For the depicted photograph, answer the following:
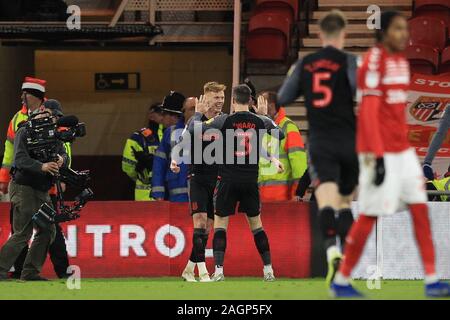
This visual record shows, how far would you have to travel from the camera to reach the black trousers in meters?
13.6

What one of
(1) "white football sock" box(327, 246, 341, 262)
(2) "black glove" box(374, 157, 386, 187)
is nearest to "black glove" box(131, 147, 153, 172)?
(1) "white football sock" box(327, 246, 341, 262)

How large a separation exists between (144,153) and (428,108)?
3.83 m

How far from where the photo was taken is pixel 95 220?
14.1m

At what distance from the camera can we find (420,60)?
17.8 meters

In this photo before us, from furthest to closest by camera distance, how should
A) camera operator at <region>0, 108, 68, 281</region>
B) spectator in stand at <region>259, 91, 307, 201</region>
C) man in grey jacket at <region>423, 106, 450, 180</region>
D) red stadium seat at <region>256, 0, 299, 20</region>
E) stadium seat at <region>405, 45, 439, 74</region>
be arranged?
1. red stadium seat at <region>256, 0, 299, 20</region>
2. stadium seat at <region>405, 45, 439, 74</region>
3. spectator in stand at <region>259, 91, 307, 201</region>
4. camera operator at <region>0, 108, 68, 281</region>
5. man in grey jacket at <region>423, 106, 450, 180</region>

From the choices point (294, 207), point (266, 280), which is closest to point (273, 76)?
point (294, 207)

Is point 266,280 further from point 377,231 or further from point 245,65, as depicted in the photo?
point 245,65

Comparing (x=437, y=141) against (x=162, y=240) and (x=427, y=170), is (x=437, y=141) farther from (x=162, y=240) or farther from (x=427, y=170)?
(x=162, y=240)

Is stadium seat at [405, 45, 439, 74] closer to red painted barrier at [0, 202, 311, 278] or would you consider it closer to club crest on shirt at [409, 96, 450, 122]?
club crest on shirt at [409, 96, 450, 122]

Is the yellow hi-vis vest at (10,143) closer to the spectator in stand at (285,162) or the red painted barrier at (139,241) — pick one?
the red painted barrier at (139,241)

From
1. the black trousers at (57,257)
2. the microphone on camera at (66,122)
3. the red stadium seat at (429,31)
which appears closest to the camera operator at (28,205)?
the microphone on camera at (66,122)

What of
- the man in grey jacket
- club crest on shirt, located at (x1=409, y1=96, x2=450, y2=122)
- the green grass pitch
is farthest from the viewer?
club crest on shirt, located at (x1=409, y1=96, x2=450, y2=122)

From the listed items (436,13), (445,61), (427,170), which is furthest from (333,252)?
(436,13)

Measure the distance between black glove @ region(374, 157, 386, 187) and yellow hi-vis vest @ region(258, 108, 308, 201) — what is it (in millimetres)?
5341
